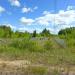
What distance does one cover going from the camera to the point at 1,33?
158ft

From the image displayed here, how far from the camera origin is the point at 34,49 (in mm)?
26688

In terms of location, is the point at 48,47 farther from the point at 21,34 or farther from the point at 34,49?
the point at 21,34

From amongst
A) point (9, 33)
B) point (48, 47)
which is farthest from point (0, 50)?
point (9, 33)

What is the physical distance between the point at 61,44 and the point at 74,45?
5.67 feet

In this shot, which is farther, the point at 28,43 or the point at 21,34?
the point at 21,34

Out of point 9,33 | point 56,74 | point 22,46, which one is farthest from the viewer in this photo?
point 9,33

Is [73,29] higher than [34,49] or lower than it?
higher

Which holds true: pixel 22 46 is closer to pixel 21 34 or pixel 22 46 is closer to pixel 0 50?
pixel 0 50

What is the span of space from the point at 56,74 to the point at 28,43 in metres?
21.5

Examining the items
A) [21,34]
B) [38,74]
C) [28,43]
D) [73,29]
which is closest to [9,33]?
[21,34]

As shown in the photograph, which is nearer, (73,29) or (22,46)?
(22,46)

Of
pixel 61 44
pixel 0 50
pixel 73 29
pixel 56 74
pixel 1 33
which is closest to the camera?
pixel 56 74

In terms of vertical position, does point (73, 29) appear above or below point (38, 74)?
above

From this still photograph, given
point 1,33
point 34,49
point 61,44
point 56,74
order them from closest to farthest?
point 56,74, point 34,49, point 61,44, point 1,33
